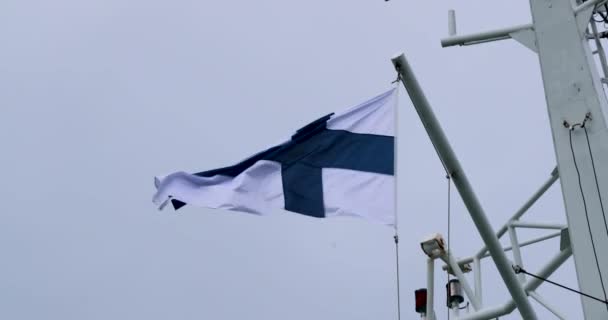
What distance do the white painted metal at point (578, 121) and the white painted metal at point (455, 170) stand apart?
774mm

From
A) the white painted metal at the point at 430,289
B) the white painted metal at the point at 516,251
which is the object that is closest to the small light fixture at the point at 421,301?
the white painted metal at the point at 430,289

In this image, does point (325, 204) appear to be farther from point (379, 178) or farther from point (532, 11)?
point (532, 11)

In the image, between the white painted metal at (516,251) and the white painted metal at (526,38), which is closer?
the white painted metal at (526,38)

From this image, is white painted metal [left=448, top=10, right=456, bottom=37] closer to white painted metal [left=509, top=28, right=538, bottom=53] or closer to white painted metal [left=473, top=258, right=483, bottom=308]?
white painted metal [left=509, top=28, right=538, bottom=53]

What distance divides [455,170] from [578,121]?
1.98m

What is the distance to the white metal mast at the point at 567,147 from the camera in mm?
7699

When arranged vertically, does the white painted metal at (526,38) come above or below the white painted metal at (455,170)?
above

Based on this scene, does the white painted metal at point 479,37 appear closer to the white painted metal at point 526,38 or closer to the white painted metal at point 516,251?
the white painted metal at point 526,38

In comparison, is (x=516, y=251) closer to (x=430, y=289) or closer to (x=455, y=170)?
(x=430, y=289)

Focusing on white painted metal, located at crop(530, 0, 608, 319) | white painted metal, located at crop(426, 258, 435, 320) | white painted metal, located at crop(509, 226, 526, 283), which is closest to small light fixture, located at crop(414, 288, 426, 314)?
white painted metal, located at crop(426, 258, 435, 320)

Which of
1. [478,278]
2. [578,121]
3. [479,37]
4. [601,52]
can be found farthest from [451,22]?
[478,278]

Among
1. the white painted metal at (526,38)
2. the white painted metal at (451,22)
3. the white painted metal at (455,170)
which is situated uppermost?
the white painted metal at (451,22)

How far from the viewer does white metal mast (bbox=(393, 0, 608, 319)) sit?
25.3ft

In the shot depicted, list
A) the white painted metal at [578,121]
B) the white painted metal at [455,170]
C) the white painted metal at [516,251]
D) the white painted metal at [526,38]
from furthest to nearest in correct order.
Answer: the white painted metal at [516,251], the white painted metal at [526,38], the white painted metal at [578,121], the white painted metal at [455,170]
